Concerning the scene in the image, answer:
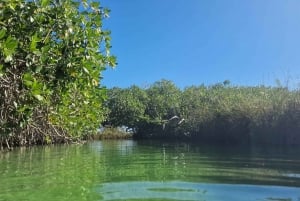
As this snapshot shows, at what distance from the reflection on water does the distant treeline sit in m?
15.2

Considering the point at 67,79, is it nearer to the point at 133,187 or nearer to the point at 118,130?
the point at 133,187

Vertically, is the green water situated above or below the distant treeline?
below

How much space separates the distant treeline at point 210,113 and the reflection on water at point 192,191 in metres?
15.2

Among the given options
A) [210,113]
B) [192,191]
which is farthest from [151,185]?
[210,113]

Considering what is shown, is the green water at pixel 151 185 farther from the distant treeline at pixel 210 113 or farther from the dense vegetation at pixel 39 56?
the distant treeline at pixel 210 113

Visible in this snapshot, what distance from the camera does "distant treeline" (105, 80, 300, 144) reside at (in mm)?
20375

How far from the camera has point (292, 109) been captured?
64.2 ft

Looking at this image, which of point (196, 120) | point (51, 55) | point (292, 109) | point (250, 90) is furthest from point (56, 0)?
point (250, 90)

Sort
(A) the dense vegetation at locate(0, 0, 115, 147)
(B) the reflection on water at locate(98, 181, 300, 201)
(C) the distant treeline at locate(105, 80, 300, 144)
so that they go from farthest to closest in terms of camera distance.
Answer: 1. (C) the distant treeline at locate(105, 80, 300, 144)
2. (A) the dense vegetation at locate(0, 0, 115, 147)
3. (B) the reflection on water at locate(98, 181, 300, 201)

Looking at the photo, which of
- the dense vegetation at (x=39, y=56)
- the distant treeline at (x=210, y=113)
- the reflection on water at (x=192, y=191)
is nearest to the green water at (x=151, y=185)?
the reflection on water at (x=192, y=191)

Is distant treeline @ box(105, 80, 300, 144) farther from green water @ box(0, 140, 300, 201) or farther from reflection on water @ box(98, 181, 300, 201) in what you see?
reflection on water @ box(98, 181, 300, 201)

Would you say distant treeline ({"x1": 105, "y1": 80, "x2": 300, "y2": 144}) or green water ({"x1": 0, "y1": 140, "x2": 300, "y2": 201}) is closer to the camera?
green water ({"x1": 0, "y1": 140, "x2": 300, "y2": 201})

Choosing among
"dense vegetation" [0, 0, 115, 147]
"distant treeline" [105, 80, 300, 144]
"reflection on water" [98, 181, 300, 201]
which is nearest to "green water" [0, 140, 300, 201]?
"reflection on water" [98, 181, 300, 201]

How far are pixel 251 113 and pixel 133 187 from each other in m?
18.7
